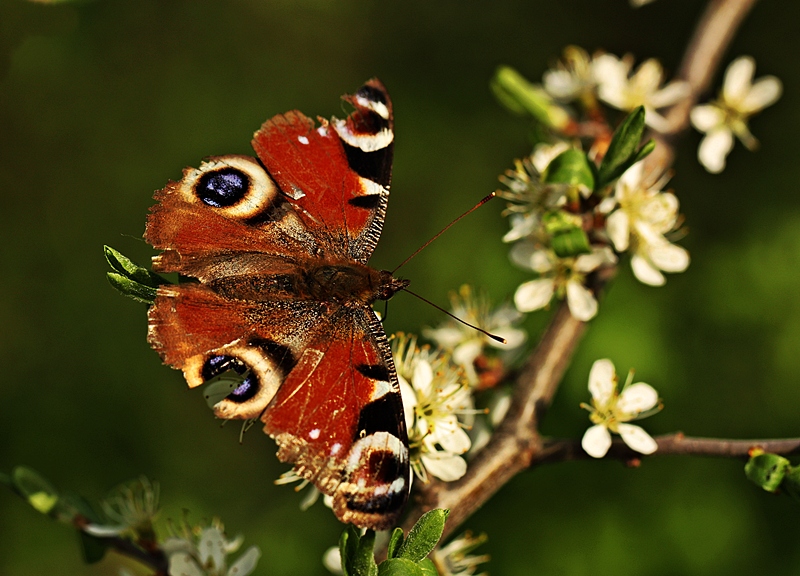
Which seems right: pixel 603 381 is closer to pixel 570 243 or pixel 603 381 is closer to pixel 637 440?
pixel 637 440

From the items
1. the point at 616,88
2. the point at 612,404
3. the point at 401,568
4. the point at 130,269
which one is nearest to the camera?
the point at 401,568

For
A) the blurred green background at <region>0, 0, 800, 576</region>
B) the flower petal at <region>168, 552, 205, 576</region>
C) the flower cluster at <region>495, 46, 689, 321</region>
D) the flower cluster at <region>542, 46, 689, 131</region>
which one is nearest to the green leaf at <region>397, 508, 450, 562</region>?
the flower petal at <region>168, 552, 205, 576</region>

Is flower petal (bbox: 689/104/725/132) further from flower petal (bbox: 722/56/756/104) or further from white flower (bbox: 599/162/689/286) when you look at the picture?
white flower (bbox: 599/162/689/286)

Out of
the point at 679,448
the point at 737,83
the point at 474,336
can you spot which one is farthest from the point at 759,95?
the point at 679,448

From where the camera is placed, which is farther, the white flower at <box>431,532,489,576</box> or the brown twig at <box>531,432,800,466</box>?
the white flower at <box>431,532,489,576</box>

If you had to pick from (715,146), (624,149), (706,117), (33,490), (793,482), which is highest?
(624,149)
